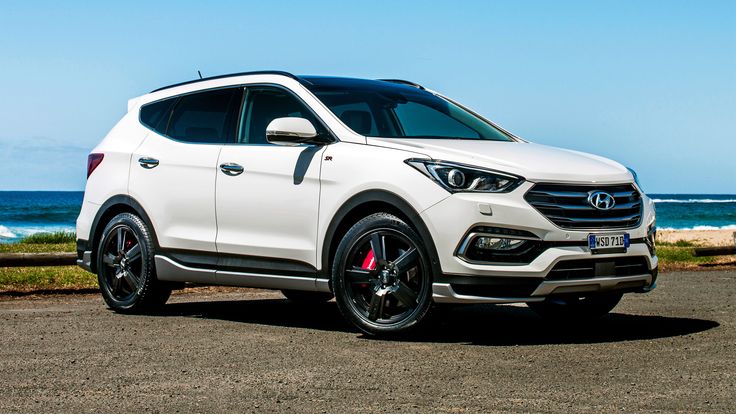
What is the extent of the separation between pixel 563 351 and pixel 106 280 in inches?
180

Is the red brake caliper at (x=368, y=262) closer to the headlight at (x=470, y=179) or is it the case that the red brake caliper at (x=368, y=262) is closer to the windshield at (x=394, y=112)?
the headlight at (x=470, y=179)

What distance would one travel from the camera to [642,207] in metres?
7.62

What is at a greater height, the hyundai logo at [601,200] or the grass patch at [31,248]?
the hyundai logo at [601,200]

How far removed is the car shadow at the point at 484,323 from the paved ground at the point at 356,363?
0.02m

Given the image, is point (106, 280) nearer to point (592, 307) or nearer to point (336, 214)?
point (336, 214)

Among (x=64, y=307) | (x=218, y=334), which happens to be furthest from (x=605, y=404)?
(x=64, y=307)

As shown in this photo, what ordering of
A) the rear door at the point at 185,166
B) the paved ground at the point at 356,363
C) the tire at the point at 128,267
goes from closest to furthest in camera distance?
the paved ground at the point at 356,363, the rear door at the point at 185,166, the tire at the point at 128,267

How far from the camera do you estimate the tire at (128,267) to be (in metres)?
9.13

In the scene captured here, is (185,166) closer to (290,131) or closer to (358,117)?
(290,131)

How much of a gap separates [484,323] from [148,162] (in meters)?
3.27

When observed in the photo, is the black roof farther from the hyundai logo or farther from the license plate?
the license plate

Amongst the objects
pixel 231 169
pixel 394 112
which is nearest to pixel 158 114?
pixel 231 169

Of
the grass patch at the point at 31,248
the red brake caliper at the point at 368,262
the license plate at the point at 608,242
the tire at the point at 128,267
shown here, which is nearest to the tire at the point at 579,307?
the license plate at the point at 608,242

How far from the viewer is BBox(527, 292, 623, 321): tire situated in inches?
332
